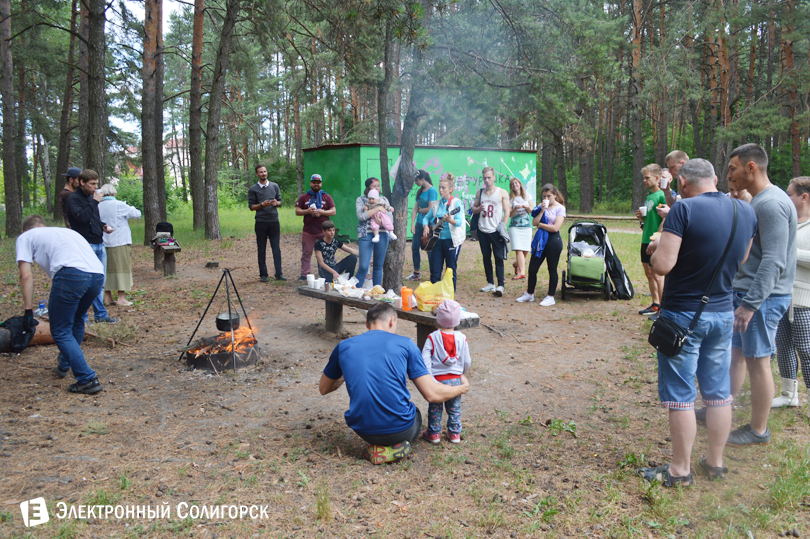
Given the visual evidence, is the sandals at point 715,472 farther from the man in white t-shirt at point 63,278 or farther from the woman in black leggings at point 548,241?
the woman in black leggings at point 548,241

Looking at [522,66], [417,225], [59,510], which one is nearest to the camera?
[59,510]

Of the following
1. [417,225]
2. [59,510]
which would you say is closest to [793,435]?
[59,510]

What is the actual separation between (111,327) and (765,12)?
22887 mm

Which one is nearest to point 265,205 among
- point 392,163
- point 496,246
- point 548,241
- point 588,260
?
point 496,246

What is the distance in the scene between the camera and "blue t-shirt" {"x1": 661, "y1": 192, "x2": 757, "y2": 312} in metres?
3.13

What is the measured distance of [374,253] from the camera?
8469 millimetres

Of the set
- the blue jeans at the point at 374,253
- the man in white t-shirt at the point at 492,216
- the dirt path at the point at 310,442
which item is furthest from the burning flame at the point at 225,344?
the man in white t-shirt at the point at 492,216

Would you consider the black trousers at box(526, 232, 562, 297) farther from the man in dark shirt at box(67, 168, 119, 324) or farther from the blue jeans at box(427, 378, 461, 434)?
the man in dark shirt at box(67, 168, 119, 324)

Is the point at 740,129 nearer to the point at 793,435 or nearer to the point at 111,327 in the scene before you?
the point at 793,435

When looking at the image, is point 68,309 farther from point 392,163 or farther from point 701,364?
point 392,163

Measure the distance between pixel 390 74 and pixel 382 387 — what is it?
6.74 meters

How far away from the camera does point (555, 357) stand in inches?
242

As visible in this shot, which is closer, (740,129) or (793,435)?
(793,435)

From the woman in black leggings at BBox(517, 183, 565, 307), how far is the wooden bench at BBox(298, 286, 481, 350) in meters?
2.70
